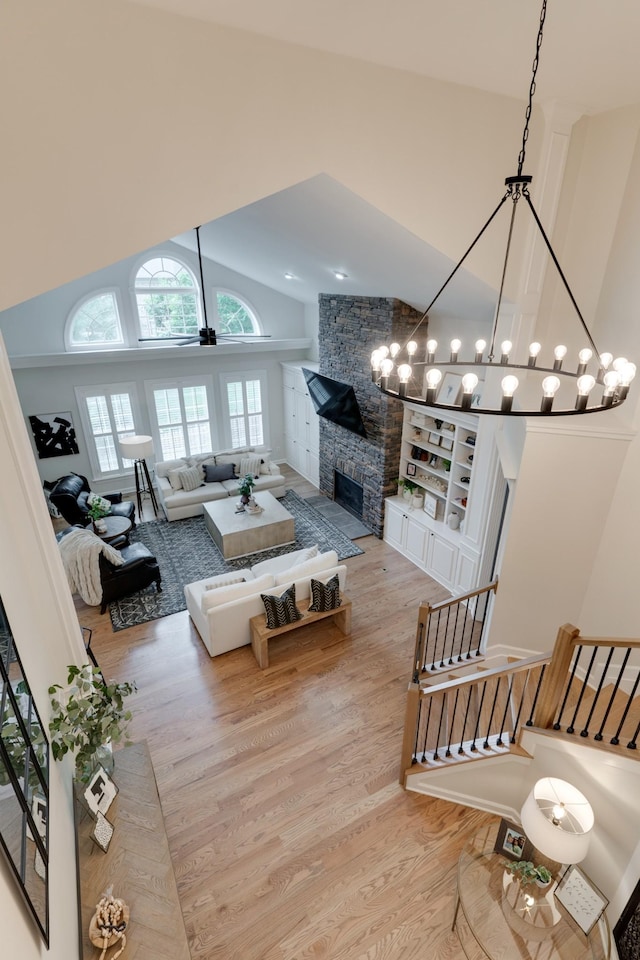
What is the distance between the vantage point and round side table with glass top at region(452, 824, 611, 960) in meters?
2.81

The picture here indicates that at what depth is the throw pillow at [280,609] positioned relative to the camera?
17.0ft

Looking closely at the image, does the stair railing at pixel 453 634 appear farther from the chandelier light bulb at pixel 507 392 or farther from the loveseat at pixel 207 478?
the loveseat at pixel 207 478

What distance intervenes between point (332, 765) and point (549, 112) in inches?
231

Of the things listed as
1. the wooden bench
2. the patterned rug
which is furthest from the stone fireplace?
the wooden bench

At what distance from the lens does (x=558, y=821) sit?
2836mm

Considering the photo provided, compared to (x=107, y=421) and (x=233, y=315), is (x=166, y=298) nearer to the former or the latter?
(x=233, y=315)

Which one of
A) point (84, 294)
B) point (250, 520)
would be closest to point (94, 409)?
point (84, 294)

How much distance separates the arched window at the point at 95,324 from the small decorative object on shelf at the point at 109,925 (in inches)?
317

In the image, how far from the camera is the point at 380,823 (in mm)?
3758

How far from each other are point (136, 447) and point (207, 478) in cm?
150

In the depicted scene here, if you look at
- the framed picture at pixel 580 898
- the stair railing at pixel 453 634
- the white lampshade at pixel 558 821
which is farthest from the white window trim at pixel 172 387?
the framed picture at pixel 580 898

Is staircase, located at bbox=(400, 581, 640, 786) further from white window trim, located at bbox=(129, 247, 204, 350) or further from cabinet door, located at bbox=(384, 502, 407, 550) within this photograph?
white window trim, located at bbox=(129, 247, 204, 350)

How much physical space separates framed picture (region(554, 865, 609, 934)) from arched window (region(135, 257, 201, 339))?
908 cm

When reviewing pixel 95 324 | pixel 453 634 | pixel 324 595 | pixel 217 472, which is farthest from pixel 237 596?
pixel 95 324
